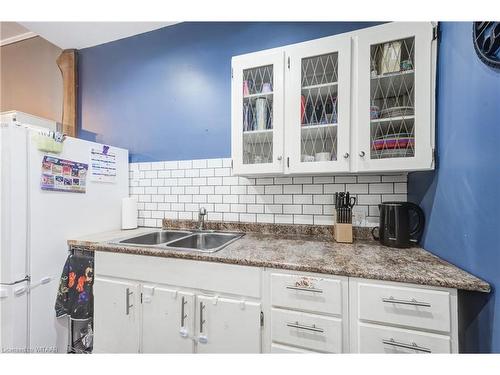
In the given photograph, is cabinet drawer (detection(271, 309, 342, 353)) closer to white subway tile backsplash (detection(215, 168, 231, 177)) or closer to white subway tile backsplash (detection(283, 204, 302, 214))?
white subway tile backsplash (detection(283, 204, 302, 214))

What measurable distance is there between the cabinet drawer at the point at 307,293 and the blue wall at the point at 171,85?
1.12 m

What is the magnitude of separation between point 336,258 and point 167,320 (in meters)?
0.96

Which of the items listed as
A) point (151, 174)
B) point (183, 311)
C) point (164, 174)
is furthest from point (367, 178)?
point (151, 174)

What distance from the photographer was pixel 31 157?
1.26 meters

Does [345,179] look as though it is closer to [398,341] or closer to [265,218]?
[265,218]

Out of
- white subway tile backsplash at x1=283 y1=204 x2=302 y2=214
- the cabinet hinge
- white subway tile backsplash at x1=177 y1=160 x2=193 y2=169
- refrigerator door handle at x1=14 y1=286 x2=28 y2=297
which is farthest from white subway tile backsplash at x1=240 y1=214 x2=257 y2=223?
the cabinet hinge

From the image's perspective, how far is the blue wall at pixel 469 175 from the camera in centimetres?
75

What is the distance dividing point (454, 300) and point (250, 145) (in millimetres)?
1230

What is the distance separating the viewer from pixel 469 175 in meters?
0.85

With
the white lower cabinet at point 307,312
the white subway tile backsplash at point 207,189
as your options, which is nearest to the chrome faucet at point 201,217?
the white subway tile backsplash at point 207,189

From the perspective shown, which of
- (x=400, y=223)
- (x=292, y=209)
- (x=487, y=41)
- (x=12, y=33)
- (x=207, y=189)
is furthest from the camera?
(x=12, y=33)

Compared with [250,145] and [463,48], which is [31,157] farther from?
[463,48]

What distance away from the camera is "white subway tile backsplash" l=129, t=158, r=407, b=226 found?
4.84 feet
